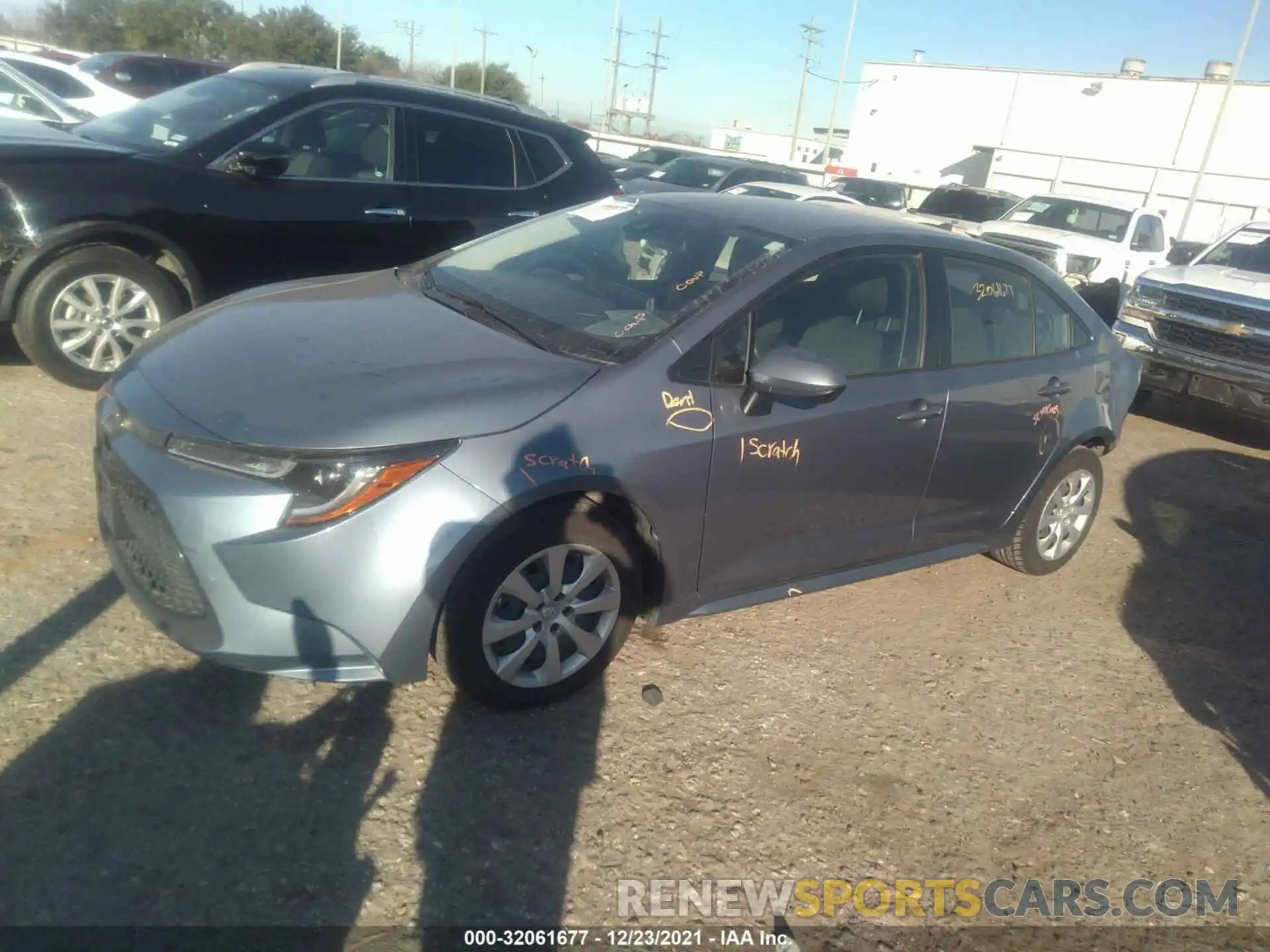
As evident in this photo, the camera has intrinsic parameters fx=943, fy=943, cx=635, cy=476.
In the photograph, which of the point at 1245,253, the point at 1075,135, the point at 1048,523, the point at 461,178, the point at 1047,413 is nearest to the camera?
the point at 1047,413

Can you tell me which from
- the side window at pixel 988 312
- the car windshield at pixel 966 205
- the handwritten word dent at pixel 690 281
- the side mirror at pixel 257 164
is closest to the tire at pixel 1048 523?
the side window at pixel 988 312

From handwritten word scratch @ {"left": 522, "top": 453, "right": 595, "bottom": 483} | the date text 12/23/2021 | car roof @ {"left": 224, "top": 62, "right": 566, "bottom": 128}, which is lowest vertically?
the date text 12/23/2021

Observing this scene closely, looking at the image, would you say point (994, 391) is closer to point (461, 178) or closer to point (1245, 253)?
point (461, 178)

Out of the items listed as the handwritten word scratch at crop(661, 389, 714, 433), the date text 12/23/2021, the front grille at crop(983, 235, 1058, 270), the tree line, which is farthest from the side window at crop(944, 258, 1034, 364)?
the tree line

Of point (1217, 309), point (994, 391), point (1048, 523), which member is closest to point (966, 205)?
point (1217, 309)

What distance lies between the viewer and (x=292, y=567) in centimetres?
256

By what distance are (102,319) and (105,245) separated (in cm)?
39

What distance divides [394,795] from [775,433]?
5.59 feet

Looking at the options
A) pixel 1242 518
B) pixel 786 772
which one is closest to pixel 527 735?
pixel 786 772

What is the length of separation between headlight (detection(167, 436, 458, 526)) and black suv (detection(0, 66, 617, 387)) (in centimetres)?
300

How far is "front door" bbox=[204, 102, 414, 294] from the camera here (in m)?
5.35

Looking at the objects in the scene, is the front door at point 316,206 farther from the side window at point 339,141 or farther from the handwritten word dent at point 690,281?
the handwritten word dent at point 690,281

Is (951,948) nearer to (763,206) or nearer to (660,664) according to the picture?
(660,664)

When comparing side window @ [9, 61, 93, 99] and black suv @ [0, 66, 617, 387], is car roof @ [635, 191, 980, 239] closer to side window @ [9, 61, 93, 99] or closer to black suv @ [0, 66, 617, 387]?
black suv @ [0, 66, 617, 387]
